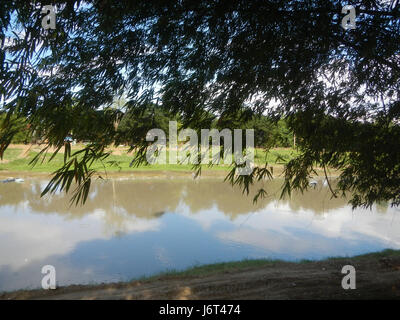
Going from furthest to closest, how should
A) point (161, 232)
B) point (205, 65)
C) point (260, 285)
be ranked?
point (161, 232)
point (260, 285)
point (205, 65)

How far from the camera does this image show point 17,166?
15.7 metres

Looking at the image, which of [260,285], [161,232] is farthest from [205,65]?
[161,232]

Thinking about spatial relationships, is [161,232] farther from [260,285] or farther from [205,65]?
[205,65]

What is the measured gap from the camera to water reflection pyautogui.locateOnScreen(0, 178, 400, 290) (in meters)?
5.67

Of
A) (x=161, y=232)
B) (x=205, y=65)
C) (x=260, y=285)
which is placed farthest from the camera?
(x=161, y=232)

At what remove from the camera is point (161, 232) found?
729cm

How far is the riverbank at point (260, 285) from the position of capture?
10.9 ft

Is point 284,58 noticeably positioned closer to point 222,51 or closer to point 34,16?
point 222,51

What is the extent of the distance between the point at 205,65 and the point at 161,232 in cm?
578

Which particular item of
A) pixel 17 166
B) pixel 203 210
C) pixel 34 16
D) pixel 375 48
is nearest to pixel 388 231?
pixel 203 210

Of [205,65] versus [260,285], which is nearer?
[205,65]

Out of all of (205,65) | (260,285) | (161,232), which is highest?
(205,65)
